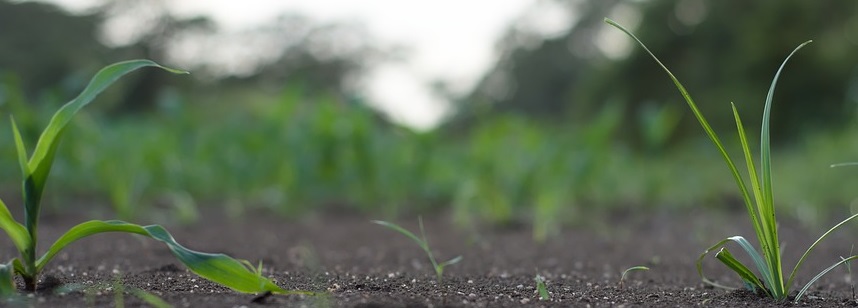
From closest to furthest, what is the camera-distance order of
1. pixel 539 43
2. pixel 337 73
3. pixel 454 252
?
pixel 454 252 → pixel 539 43 → pixel 337 73

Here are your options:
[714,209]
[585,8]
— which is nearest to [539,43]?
[585,8]

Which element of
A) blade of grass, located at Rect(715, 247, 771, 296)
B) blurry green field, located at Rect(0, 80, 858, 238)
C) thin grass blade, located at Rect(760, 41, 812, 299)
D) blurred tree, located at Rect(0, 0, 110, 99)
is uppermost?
blurred tree, located at Rect(0, 0, 110, 99)

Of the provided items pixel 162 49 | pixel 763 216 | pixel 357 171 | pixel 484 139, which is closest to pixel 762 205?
pixel 763 216

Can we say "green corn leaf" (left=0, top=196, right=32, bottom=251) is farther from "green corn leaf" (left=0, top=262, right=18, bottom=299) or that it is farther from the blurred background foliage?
the blurred background foliage

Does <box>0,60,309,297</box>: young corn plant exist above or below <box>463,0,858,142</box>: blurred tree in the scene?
below

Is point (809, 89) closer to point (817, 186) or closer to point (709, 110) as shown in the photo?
point (709, 110)

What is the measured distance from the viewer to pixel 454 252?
84.3 inches

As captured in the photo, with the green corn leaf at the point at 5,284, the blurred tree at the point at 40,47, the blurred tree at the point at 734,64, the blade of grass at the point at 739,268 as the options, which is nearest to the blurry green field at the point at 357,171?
the blade of grass at the point at 739,268

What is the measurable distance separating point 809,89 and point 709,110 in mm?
1164

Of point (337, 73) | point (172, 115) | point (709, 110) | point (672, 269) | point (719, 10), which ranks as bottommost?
point (672, 269)

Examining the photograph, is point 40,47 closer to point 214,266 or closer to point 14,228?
point 14,228

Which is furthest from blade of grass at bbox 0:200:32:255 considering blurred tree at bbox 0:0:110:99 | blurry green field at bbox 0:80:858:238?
blurred tree at bbox 0:0:110:99

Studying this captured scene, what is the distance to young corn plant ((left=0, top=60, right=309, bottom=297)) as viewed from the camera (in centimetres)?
106

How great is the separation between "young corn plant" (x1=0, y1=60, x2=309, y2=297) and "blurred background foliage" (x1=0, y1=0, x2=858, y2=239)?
147 cm
